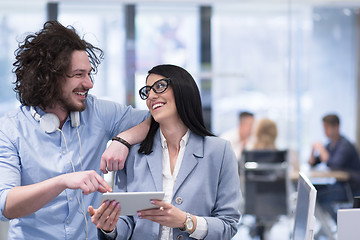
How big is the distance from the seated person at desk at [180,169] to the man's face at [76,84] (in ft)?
1.03

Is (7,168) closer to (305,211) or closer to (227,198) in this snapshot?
(227,198)

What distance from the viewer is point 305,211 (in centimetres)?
210

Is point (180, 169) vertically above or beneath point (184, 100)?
beneath

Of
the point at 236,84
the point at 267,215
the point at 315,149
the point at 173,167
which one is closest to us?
the point at 173,167

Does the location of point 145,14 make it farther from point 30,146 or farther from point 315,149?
point 30,146

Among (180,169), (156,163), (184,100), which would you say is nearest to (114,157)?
(156,163)

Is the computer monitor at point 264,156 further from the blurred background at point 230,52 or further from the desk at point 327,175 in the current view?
the blurred background at point 230,52

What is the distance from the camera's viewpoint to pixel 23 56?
2.38 m

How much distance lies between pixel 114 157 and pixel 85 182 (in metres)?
0.23

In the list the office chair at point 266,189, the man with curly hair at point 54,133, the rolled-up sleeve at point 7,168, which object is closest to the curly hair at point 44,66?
the man with curly hair at point 54,133

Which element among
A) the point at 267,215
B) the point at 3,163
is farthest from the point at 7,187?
the point at 267,215

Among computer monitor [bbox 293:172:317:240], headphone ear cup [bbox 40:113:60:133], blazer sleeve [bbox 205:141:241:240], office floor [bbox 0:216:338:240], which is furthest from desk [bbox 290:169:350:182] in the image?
headphone ear cup [bbox 40:113:60:133]

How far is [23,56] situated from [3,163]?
529 millimetres

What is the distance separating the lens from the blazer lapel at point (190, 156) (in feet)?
7.07
